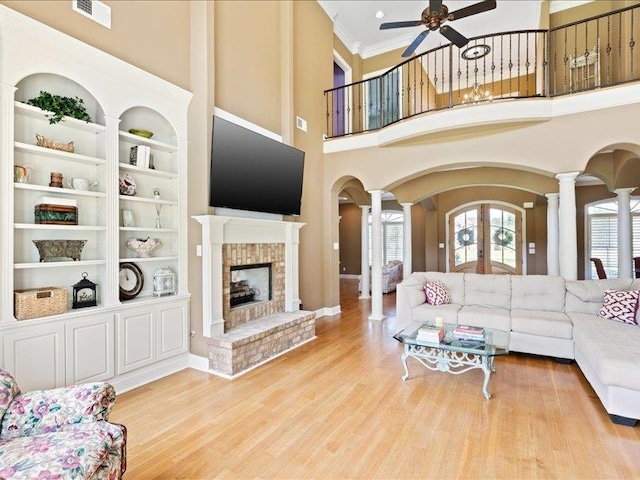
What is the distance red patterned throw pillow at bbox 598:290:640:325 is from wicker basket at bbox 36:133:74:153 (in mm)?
5687

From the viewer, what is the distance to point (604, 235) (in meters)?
9.05

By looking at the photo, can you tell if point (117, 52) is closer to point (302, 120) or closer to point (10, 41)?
point (10, 41)

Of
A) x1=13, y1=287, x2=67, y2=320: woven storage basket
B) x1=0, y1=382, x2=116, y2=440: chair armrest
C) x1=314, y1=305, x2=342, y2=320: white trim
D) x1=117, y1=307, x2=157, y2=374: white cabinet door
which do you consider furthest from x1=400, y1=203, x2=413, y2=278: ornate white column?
x1=0, y1=382, x2=116, y2=440: chair armrest

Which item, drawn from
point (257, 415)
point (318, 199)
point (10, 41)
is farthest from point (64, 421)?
point (318, 199)

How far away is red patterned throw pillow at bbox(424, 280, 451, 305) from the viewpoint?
15.1 ft

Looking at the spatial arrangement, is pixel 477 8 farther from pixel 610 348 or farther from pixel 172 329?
pixel 172 329

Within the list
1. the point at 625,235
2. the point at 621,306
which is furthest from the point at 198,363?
the point at 625,235

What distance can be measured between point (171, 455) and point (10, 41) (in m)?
3.18

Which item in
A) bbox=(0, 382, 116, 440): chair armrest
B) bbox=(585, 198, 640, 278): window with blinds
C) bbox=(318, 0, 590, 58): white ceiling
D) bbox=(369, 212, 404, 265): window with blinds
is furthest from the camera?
bbox=(369, 212, 404, 265): window with blinds

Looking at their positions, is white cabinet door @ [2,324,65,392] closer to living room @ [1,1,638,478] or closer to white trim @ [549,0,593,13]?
living room @ [1,1,638,478]

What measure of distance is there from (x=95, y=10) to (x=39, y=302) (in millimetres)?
2597

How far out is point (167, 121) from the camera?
3.65 m

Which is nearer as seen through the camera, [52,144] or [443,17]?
[52,144]

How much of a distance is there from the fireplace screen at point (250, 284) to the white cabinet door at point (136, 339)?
1.04 meters
